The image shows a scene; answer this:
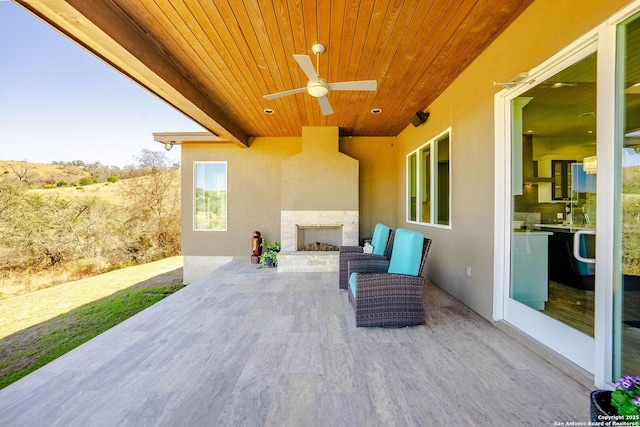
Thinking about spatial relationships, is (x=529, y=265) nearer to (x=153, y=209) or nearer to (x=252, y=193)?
(x=252, y=193)

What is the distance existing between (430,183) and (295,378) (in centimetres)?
383

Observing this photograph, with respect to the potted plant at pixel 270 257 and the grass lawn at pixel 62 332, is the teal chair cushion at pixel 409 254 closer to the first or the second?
the potted plant at pixel 270 257

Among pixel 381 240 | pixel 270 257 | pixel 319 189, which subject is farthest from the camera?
pixel 319 189

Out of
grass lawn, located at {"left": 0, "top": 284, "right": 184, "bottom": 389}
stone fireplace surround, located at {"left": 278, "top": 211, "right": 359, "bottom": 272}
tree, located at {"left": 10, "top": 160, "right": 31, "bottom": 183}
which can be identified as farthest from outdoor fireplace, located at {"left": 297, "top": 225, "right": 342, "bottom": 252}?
tree, located at {"left": 10, "top": 160, "right": 31, "bottom": 183}

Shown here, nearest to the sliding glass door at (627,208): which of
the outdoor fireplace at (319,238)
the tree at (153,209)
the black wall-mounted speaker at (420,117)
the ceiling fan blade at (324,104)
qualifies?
the ceiling fan blade at (324,104)

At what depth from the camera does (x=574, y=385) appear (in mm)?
1761

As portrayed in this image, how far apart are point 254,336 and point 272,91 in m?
3.29

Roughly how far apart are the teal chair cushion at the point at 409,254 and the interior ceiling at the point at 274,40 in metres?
2.04

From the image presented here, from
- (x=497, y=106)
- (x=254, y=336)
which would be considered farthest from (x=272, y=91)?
(x=254, y=336)

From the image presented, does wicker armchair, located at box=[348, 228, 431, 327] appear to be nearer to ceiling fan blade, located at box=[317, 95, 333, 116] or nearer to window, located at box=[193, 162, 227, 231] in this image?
ceiling fan blade, located at box=[317, 95, 333, 116]

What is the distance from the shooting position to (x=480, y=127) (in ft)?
9.87

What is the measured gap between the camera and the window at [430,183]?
160 inches

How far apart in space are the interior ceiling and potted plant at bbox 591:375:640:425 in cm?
269

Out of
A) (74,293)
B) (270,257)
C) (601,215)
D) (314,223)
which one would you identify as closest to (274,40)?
(601,215)
